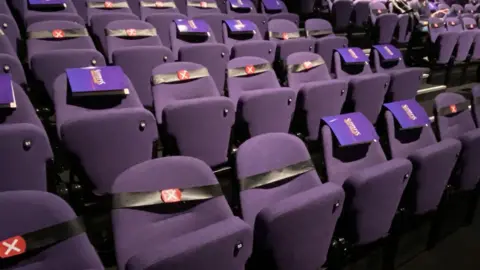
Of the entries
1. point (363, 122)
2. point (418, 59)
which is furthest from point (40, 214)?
point (418, 59)

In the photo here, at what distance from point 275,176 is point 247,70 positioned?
18.3 inches

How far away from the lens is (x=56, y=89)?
0.80m

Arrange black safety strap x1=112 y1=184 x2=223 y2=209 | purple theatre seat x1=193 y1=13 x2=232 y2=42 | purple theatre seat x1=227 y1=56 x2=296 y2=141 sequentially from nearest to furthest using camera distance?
1. black safety strap x1=112 y1=184 x2=223 y2=209
2. purple theatre seat x1=227 y1=56 x2=296 y2=141
3. purple theatre seat x1=193 y1=13 x2=232 y2=42

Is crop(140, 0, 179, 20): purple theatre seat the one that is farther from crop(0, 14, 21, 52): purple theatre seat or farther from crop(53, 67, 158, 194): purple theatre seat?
crop(53, 67, 158, 194): purple theatre seat

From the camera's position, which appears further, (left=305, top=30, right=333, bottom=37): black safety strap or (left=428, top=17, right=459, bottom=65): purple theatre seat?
(left=428, top=17, right=459, bottom=65): purple theatre seat

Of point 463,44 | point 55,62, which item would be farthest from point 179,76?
point 463,44

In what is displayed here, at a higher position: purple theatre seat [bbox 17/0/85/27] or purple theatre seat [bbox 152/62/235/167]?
purple theatre seat [bbox 17/0/85/27]

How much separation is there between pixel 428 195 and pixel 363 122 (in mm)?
203

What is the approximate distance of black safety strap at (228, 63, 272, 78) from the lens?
3.51 ft

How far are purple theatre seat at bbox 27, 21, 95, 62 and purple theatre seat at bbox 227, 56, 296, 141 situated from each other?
439 mm

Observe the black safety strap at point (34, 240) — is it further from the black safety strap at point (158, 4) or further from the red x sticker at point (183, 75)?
the black safety strap at point (158, 4)

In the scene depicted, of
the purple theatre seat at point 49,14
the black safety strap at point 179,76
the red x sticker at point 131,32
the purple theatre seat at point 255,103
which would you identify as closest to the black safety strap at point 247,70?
the purple theatre seat at point 255,103

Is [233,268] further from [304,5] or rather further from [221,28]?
[304,5]

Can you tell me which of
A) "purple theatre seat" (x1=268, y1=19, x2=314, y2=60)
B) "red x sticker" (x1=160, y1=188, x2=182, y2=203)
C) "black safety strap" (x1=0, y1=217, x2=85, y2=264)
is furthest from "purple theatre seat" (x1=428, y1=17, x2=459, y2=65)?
"black safety strap" (x1=0, y1=217, x2=85, y2=264)
